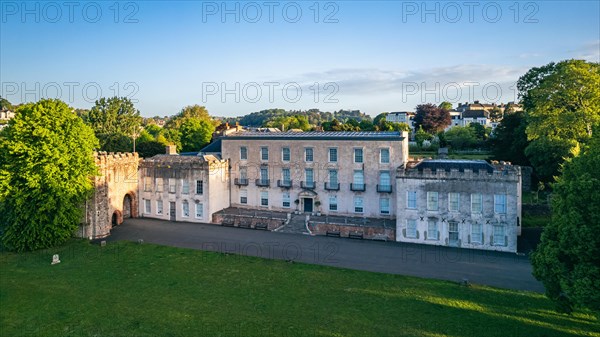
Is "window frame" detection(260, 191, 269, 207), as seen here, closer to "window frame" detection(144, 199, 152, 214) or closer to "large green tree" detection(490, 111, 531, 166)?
"window frame" detection(144, 199, 152, 214)

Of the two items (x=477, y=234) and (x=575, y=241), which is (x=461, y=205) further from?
(x=575, y=241)

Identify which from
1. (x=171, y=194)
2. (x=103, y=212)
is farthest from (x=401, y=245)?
(x=103, y=212)

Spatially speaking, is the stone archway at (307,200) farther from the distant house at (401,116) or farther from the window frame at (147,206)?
Result: the distant house at (401,116)

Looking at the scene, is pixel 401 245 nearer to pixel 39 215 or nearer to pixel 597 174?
pixel 597 174

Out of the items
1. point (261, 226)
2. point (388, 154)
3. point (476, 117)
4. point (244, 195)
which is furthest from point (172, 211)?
point (476, 117)

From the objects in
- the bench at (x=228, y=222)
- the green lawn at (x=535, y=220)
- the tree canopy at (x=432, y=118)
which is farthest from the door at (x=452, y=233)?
the tree canopy at (x=432, y=118)

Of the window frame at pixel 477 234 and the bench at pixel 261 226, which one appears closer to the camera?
the window frame at pixel 477 234
